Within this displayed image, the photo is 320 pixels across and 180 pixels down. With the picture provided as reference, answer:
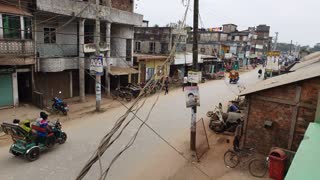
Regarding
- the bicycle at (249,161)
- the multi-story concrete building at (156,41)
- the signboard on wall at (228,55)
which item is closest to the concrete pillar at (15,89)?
the bicycle at (249,161)

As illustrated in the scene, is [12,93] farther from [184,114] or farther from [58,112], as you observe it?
[184,114]

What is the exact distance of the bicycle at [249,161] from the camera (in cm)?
1070

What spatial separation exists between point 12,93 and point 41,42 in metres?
4.06

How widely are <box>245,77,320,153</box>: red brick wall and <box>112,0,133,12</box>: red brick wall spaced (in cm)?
1688

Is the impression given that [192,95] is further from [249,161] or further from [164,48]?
[164,48]

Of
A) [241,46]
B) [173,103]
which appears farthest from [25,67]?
[241,46]

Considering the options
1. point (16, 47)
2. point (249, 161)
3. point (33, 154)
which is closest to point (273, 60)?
point (249, 161)

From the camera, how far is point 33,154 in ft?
36.3

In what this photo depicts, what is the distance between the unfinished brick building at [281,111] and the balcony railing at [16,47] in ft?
42.9

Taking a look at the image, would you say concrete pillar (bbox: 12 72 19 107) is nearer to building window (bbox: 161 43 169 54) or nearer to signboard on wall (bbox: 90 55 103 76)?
signboard on wall (bbox: 90 55 103 76)

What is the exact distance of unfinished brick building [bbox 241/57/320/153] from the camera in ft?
34.9

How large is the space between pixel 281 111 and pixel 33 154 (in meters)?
10.3

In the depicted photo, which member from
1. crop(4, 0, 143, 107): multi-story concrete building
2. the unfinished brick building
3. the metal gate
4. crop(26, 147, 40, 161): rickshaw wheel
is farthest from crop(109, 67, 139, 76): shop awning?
the unfinished brick building

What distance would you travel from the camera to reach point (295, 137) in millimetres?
11125
